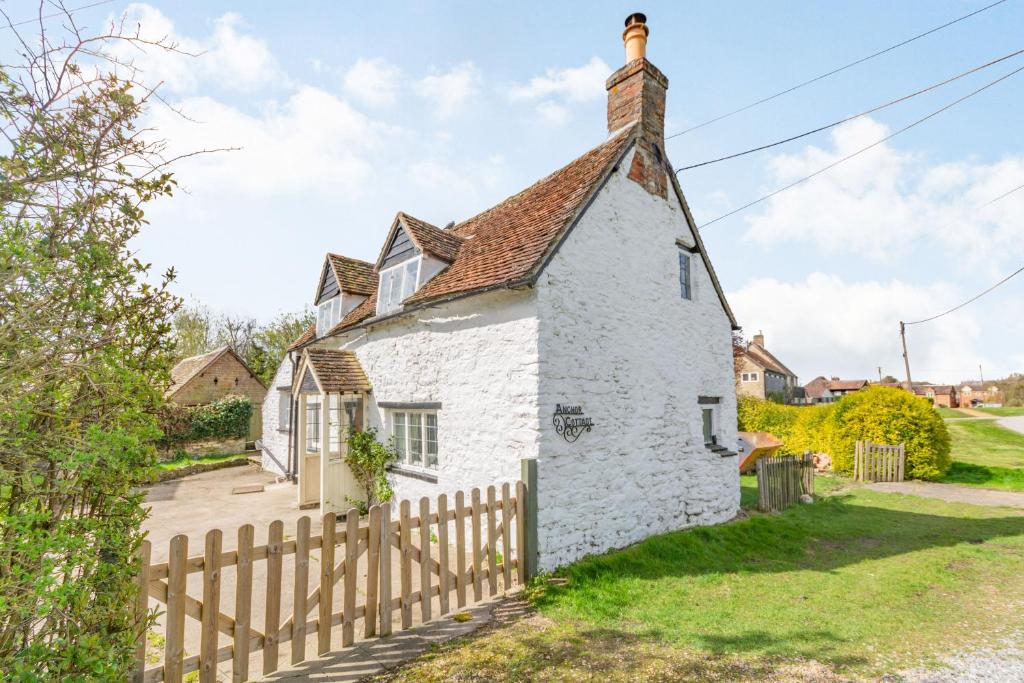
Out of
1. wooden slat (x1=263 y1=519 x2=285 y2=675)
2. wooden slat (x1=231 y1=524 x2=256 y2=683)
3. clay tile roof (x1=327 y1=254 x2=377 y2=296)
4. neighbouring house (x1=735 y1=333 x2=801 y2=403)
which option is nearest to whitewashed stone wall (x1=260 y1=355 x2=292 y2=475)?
clay tile roof (x1=327 y1=254 x2=377 y2=296)

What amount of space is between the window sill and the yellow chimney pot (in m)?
9.99

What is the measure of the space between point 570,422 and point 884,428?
1660cm

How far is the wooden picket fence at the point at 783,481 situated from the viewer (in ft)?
40.5

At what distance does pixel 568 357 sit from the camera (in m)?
7.90

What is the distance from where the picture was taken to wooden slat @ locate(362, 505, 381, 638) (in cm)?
541

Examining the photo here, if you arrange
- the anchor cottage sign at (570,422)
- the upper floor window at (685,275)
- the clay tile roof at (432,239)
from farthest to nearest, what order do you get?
the upper floor window at (685,275) < the clay tile roof at (432,239) < the anchor cottage sign at (570,422)

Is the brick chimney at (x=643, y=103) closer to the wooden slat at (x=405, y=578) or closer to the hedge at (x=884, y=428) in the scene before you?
the wooden slat at (x=405, y=578)

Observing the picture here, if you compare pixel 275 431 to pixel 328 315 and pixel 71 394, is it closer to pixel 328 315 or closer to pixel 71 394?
pixel 328 315

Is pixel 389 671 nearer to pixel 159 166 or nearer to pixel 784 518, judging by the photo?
pixel 159 166

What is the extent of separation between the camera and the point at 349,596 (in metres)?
5.17

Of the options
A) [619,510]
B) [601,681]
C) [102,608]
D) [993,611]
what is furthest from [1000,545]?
[102,608]

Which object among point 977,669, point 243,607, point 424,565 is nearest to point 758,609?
point 977,669

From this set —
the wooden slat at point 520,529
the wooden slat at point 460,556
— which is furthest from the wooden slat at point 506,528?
the wooden slat at point 460,556

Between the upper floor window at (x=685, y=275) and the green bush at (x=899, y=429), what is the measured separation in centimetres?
1248
